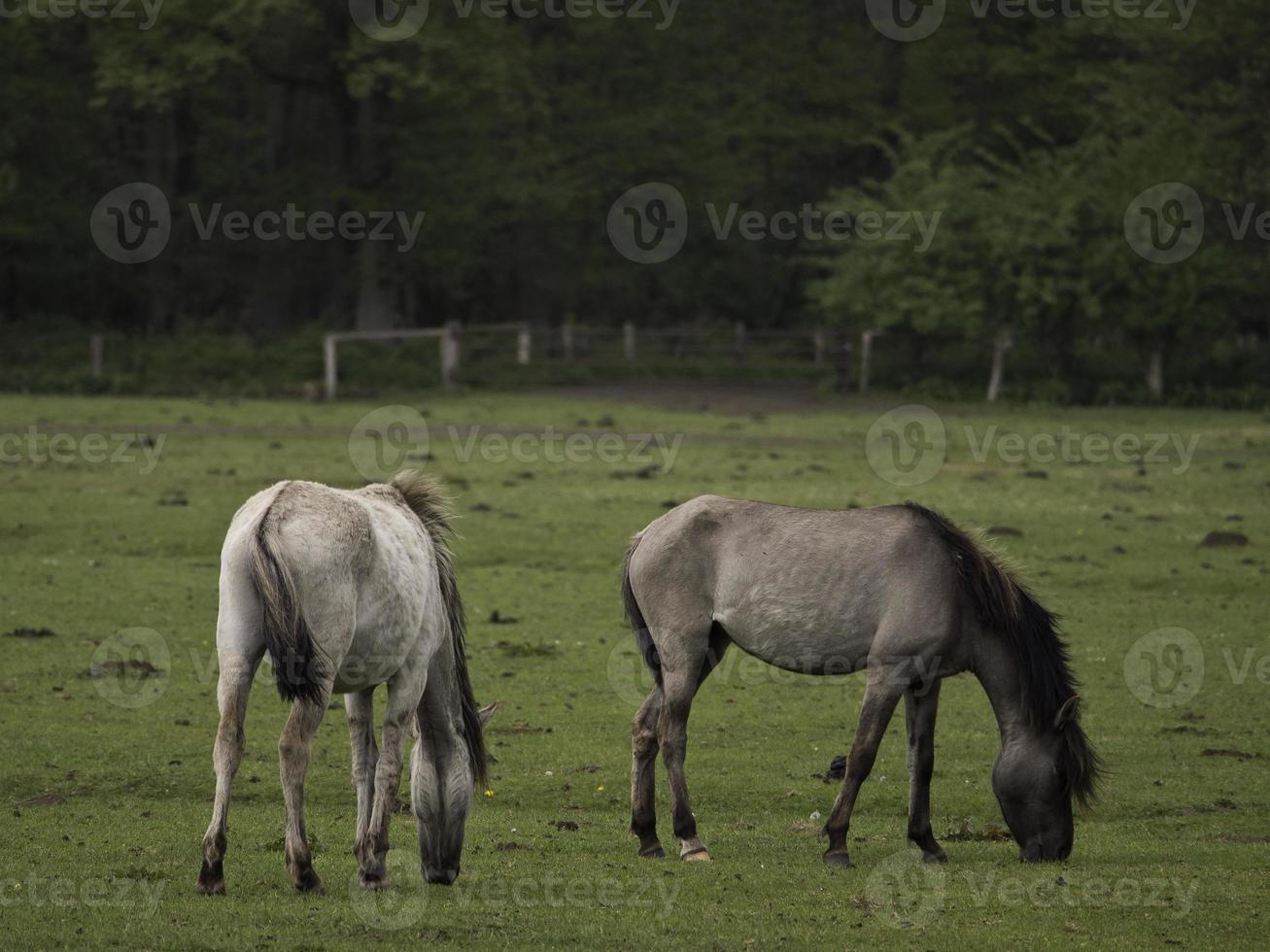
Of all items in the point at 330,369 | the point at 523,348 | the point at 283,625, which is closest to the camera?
the point at 283,625

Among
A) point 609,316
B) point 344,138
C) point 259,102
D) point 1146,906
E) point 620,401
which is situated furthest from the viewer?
point 609,316

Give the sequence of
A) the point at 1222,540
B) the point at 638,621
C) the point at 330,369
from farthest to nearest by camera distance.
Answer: the point at 330,369
the point at 1222,540
the point at 638,621

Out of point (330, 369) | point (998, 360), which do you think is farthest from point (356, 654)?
point (998, 360)

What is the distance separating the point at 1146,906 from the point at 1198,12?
138ft

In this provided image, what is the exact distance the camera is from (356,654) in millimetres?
8039

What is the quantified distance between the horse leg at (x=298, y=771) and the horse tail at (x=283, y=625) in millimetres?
80

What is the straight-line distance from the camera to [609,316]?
6425 cm

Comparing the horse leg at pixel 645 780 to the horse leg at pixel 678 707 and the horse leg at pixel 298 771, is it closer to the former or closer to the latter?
the horse leg at pixel 678 707

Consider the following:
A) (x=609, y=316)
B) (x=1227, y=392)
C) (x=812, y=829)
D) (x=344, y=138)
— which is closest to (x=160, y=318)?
(x=344, y=138)

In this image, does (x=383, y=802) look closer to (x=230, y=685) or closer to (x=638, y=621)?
(x=230, y=685)

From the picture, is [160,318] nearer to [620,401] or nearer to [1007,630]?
[620,401]

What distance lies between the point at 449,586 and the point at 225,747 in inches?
65.5

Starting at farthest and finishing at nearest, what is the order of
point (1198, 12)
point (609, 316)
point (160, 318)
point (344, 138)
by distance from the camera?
point (609, 316) < point (160, 318) < point (344, 138) < point (1198, 12)

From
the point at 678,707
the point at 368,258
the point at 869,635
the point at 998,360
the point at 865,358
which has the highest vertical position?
the point at 368,258
